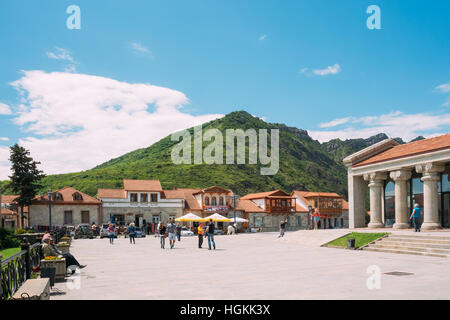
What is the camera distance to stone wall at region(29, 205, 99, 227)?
49.8 meters

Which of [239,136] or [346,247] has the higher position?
[239,136]

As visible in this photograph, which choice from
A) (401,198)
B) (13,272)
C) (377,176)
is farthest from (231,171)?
(13,272)

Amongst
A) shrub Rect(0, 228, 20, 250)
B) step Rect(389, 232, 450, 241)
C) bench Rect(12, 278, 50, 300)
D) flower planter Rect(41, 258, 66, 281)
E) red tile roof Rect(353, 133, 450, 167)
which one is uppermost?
red tile roof Rect(353, 133, 450, 167)

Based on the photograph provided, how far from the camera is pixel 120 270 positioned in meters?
13.6

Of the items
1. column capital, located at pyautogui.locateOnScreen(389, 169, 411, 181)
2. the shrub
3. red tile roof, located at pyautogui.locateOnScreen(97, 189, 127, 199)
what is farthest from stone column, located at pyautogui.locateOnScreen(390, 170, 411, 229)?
red tile roof, located at pyautogui.locateOnScreen(97, 189, 127, 199)

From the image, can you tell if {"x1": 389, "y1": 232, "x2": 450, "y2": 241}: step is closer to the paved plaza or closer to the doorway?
the paved plaza

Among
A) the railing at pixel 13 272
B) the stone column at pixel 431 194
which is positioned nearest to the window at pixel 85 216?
the stone column at pixel 431 194

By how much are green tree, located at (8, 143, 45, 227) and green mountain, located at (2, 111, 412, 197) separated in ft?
108

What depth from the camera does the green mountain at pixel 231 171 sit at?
92.2 metres

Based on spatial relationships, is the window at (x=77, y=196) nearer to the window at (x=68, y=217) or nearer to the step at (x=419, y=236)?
the window at (x=68, y=217)

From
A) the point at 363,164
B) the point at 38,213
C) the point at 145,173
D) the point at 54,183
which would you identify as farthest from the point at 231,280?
the point at 54,183

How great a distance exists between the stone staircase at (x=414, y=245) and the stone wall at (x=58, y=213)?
40.7 meters
